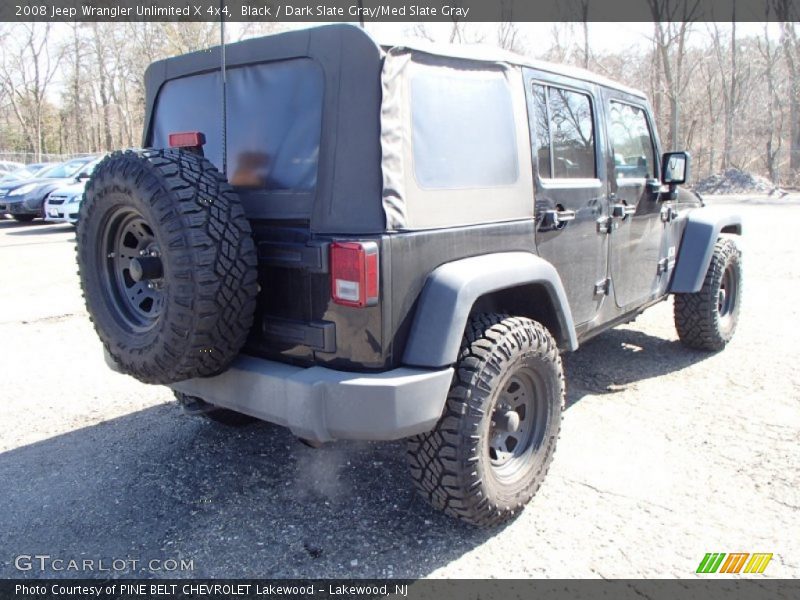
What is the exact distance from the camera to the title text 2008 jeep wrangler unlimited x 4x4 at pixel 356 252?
2.41 meters

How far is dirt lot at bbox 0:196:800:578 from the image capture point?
2.72 meters

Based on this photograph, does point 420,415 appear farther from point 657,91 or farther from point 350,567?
point 657,91

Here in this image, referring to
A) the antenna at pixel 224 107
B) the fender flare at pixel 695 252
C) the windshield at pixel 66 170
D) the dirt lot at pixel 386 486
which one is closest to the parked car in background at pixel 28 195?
the windshield at pixel 66 170

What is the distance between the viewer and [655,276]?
4605 mm

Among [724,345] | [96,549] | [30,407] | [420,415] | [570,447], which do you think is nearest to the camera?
[420,415]

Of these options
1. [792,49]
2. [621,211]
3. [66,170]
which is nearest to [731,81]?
[792,49]

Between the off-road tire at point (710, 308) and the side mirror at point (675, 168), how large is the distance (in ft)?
2.82

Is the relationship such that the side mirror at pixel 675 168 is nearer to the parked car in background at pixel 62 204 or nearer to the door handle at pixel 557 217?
the door handle at pixel 557 217

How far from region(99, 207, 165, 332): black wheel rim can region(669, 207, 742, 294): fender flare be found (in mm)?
3798

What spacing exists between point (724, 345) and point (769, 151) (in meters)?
Result: 28.7

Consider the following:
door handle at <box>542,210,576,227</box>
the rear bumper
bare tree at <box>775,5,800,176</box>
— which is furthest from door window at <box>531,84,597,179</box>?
bare tree at <box>775,5,800,176</box>

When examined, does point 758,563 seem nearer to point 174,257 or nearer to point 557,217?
point 557,217

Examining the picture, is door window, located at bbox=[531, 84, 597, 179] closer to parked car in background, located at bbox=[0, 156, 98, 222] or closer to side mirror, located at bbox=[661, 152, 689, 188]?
side mirror, located at bbox=[661, 152, 689, 188]

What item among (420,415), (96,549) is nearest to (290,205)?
(420,415)
